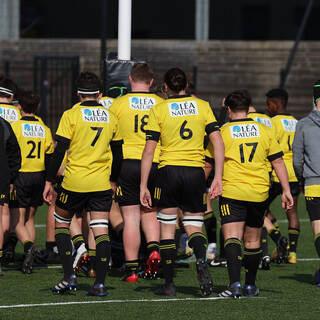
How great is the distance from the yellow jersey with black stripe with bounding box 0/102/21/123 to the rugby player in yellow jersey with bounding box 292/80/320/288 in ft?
10.9

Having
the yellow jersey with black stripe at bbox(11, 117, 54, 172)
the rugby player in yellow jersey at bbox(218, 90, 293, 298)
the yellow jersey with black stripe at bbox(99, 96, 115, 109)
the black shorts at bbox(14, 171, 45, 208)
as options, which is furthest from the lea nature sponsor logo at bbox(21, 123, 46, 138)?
the rugby player in yellow jersey at bbox(218, 90, 293, 298)

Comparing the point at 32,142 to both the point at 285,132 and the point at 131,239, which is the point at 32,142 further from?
the point at 285,132

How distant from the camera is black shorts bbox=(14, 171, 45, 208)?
10.7 m

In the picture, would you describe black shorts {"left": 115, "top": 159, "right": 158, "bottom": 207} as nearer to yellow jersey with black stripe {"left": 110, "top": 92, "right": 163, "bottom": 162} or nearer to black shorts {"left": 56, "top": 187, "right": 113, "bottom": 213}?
yellow jersey with black stripe {"left": 110, "top": 92, "right": 163, "bottom": 162}

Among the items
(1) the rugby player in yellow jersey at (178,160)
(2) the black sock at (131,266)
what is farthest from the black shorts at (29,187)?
(1) the rugby player in yellow jersey at (178,160)

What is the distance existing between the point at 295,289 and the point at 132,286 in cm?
165

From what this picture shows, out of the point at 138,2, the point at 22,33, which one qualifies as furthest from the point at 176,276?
the point at 138,2

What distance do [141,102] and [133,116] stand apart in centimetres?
17

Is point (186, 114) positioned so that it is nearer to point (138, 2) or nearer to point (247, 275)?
point (247, 275)

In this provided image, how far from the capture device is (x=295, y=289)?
30.4 ft

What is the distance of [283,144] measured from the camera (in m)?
11.2

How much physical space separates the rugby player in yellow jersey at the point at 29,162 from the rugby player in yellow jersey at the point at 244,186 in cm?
277

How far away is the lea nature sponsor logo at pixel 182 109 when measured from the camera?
27.9 ft

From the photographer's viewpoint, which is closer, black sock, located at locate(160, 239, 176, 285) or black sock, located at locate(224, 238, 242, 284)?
black sock, located at locate(224, 238, 242, 284)
